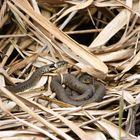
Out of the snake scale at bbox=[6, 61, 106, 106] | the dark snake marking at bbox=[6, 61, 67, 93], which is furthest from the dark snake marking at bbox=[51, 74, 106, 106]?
the dark snake marking at bbox=[6, 61, 67, 93]

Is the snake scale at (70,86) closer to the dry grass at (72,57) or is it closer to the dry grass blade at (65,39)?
the dry grass at (72,57)

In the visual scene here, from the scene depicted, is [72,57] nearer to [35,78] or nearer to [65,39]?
[65,39]

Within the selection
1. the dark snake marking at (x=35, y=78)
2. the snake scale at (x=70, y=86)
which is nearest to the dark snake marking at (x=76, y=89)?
the snake scale at (x=70, y=86)

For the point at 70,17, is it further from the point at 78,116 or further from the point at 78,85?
the point at 78,116

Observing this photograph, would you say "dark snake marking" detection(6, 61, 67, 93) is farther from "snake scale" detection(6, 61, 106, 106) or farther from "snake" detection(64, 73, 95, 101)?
"snake" detection(64, 73, 95, 101)

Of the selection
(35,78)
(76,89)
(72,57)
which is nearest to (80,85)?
(76,89)

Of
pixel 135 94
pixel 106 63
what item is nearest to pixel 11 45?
pixel 106 63
